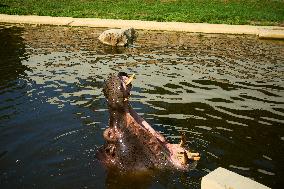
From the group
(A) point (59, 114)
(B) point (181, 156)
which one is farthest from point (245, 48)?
(B) point (181, 156)

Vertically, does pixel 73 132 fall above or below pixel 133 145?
below

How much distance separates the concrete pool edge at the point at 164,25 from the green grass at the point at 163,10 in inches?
87.1

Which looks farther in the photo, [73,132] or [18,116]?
[18,116]

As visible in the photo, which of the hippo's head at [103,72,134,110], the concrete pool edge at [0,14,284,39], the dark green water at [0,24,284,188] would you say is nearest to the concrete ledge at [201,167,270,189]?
the dark green water at [0,24,284,188]

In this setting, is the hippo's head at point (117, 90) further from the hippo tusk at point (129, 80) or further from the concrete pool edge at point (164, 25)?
the concrete pool edge at point (164, 25)

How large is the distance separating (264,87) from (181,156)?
631cm

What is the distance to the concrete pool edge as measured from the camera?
68.2 feet

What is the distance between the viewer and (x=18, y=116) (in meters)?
9.28

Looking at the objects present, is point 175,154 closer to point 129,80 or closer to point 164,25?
point 129,80

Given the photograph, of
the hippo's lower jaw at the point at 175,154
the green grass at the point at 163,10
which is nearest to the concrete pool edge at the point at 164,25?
the green grass at the point at 163,10

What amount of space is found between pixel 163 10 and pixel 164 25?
7332mm

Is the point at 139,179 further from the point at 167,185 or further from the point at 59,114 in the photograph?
the point at 59,114

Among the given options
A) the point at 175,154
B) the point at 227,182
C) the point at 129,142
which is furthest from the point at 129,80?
the point at 227,182

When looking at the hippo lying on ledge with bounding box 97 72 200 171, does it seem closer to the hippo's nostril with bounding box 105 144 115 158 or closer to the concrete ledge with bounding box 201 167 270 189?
the hippo's nostril with bounding box 105 144 115 158
